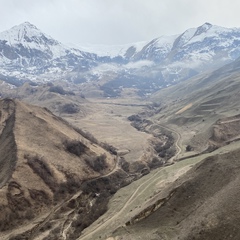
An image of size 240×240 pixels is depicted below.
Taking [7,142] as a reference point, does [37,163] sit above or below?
below

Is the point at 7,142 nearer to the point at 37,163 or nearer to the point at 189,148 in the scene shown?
the point at 37,163

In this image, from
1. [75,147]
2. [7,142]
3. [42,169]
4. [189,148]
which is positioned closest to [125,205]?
[42,169]

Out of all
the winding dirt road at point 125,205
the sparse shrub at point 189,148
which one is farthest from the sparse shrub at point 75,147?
the sparse shrub at point 189,148

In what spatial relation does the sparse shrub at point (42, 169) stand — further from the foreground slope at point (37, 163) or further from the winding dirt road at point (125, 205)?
the winding dirt road at point (125, 205)

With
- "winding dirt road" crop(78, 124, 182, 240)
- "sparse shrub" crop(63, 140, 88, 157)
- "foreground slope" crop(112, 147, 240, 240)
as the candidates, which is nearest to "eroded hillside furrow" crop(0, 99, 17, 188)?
"sparse shrub" crop(63, 140, 88, 157)

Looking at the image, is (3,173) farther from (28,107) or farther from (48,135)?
(28,107)

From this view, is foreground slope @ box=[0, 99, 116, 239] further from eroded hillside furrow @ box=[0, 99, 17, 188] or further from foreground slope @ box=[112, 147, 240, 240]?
foreground slope @ box=[112, 147, 240, 240]
